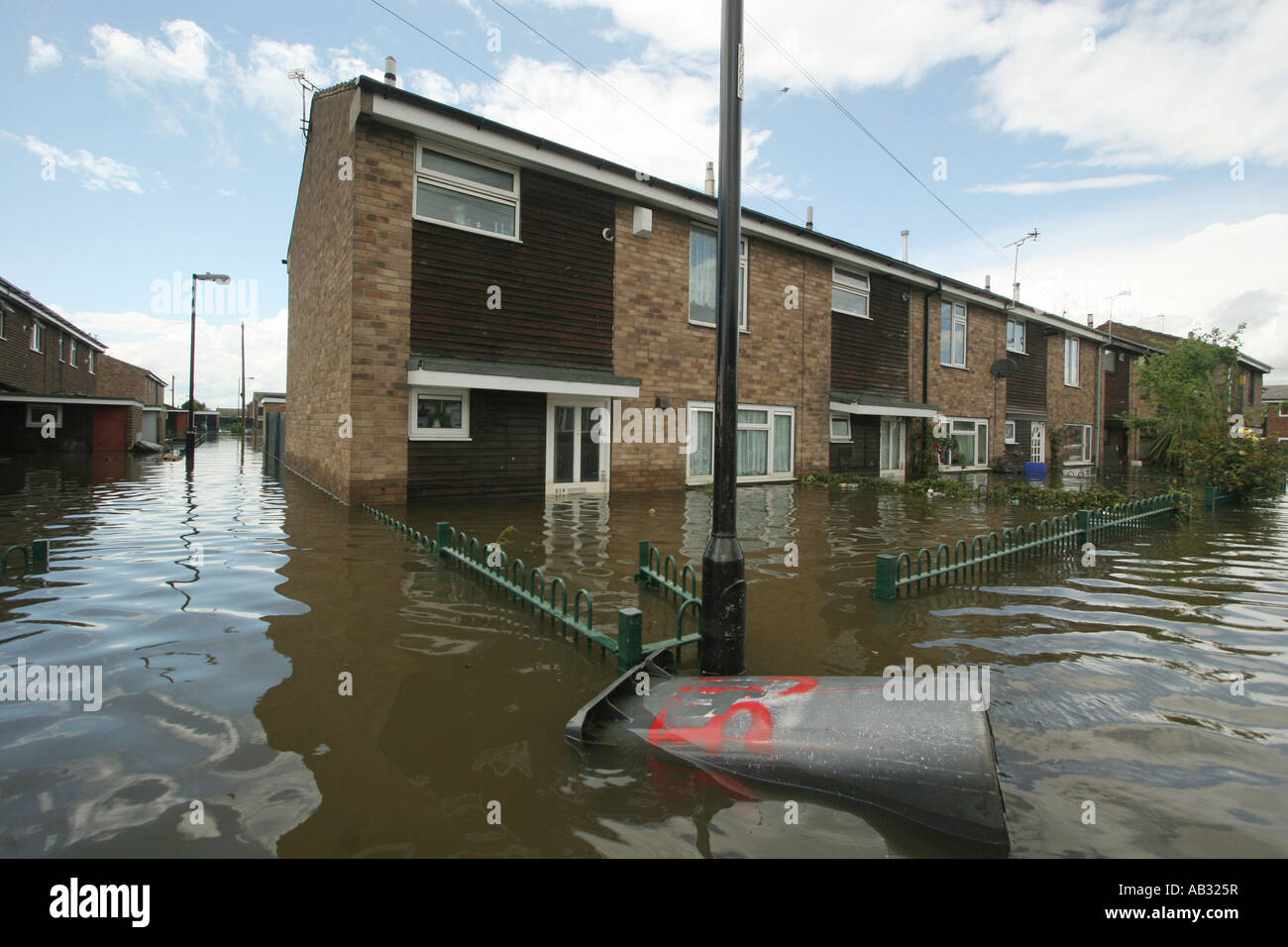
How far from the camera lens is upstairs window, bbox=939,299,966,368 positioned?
21562mm

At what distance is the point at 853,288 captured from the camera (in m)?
18.6

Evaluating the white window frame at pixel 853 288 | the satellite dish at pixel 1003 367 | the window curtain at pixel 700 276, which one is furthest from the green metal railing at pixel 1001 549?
the satellite dish at pixel 1003 367

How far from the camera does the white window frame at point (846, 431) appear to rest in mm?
18078

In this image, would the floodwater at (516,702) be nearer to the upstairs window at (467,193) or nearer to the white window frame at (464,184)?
the white window frame at (464,184)

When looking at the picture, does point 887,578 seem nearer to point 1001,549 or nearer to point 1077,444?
point 1001,549

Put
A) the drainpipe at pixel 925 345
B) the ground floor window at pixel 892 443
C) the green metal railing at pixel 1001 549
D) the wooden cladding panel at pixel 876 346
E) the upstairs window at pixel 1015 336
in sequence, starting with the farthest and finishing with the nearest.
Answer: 1. the upstairs window at pixel 1015 336
2. the drainpipe at pixel 925 345
3. the ground floor window at pixel 892 443
4. the wooden cladding panel at pixel 876 346
5. the green metal railing at pixel 1001 549

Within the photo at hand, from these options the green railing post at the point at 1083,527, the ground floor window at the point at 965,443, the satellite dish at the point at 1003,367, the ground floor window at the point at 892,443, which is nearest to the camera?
the green railing post at the point at 1083,527

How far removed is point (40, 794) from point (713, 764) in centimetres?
259

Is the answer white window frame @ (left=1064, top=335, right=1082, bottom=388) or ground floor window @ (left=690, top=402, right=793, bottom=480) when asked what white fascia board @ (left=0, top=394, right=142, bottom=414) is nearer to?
ground floor window @ (left=690, top=402, right=793, bottom=480)

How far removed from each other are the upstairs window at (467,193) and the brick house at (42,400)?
19298mm

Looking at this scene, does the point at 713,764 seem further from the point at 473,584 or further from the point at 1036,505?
the point at 1036,505
